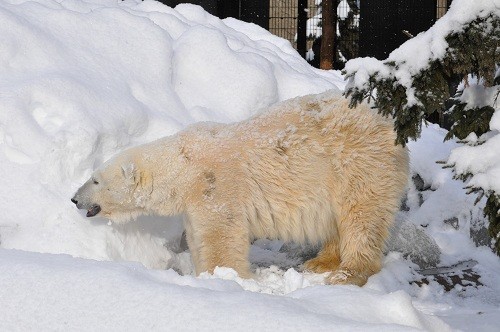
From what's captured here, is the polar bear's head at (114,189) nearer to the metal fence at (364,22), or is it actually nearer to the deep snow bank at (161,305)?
the deep snow bank at (161,305)

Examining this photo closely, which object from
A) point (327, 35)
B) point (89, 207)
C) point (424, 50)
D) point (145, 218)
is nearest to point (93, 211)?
point (89, 207)

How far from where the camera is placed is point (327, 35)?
43.3ft

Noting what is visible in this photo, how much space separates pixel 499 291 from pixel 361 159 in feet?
4.83

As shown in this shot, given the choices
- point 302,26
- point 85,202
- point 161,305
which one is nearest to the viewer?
point 161,305

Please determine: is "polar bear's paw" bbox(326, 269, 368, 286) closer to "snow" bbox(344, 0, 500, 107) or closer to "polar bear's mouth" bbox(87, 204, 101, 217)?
"polar bear's mouth" bbox(87, 204, 101, 217)

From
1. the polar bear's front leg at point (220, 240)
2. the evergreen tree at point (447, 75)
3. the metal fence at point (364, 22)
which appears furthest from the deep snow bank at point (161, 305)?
the metal fence at point (364, 22)

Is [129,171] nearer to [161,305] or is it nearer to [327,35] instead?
[161,305]

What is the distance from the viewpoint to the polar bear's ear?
19.5ft

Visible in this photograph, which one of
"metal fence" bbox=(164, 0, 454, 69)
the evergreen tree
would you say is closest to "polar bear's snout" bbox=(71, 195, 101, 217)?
the evergreen tree

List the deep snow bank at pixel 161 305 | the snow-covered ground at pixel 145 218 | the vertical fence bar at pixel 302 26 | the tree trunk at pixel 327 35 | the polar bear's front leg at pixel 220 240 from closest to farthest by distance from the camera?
1. the deep snow bank at pixel 161 305
2. the snow-covered ground at pixel 145 218
3. the polar bear's front leg at pixel 220 240
4. the tree trunk at pixel 327 35
5. the vertical fence bar at pixel 302 26

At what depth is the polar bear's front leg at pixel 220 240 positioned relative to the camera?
566 cm

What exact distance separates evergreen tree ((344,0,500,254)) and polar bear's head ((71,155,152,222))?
2.88m

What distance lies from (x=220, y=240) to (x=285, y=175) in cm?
71

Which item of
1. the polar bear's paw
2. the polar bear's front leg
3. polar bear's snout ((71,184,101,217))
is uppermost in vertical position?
polar bear's snout ((71,184,101,217))
